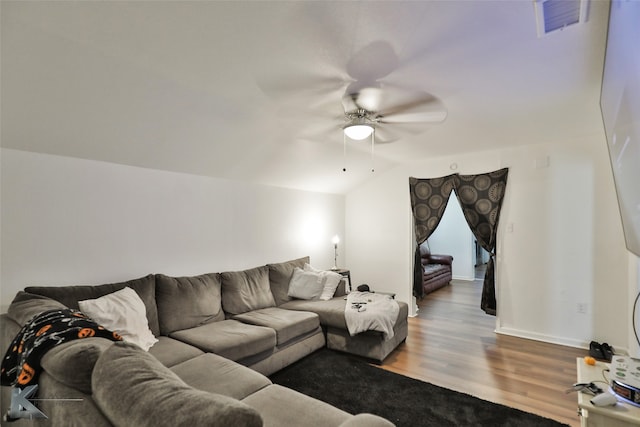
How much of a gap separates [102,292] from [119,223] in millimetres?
650

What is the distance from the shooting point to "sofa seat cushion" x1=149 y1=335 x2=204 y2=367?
2.11 metres

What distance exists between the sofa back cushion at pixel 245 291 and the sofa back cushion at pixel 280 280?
8 cm

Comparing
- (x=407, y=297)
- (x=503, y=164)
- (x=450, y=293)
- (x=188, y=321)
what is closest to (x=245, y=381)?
(x=188, y=321)

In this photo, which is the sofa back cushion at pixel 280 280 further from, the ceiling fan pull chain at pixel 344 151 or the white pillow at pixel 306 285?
the ceiling fan pull chain at pixel 344 151

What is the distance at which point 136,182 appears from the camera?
2.89 m

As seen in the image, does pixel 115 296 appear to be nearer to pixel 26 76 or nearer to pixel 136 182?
pixel 136 182

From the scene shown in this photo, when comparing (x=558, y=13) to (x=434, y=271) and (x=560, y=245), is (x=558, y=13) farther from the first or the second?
(x=434, y=271)

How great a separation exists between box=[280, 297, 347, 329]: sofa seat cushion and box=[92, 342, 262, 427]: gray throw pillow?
2.36 m

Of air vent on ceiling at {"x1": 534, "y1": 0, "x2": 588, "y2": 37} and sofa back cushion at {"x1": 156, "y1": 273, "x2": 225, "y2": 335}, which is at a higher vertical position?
air vent on ceiling at {"x1": 534, "y1": 0, "x2": 588, "y2": 37}

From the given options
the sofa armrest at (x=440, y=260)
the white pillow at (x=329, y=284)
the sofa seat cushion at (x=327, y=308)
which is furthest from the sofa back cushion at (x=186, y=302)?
the sofa armrest at (x=440, y=260)

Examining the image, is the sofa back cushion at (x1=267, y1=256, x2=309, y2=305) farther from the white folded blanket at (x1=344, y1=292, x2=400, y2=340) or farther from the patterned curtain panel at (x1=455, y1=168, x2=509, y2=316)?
the patterned curtain panel at (x1=455, y1=168, x2=509, y2=316)

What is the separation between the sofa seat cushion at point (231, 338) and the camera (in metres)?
2.39

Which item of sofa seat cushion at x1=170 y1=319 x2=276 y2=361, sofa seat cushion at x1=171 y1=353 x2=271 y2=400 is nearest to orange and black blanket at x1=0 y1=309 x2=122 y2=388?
sofa seat cushion at x1=171 y1=353 x2=271 y2=400

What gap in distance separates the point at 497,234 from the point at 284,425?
3.78m
